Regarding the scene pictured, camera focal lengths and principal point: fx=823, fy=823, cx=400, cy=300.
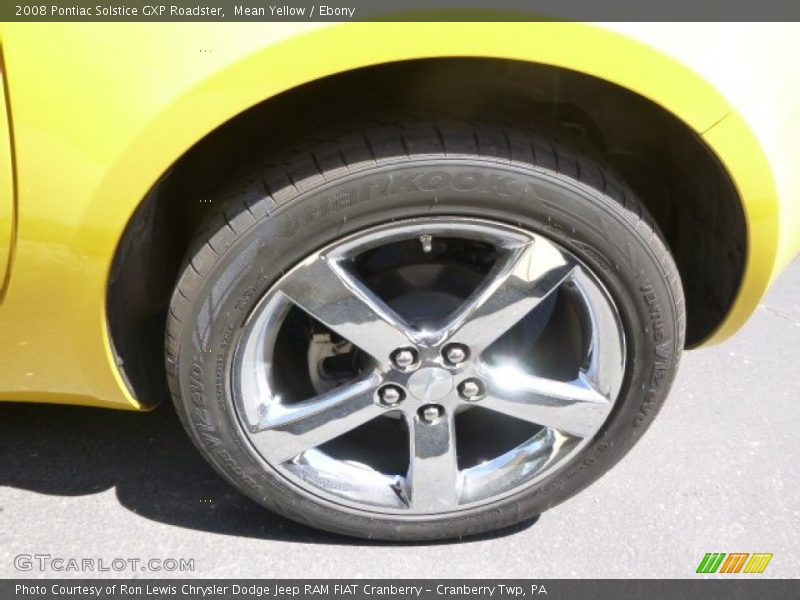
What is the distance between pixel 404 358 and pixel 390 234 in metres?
0.29

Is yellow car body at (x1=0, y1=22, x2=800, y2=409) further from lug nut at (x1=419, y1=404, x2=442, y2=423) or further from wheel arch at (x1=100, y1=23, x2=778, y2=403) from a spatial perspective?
lug nut at (x1=419, y1=404, x2=442, y2=423)

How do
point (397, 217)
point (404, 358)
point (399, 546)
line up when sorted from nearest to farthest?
point (397, 217), point (404, 358), point (399, 546)

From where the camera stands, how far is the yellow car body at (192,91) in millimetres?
1297

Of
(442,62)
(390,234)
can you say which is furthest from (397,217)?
(442,62)

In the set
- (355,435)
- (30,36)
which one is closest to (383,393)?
(355,435)

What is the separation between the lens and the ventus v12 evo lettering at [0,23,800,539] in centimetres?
132

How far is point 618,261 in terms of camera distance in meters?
1.58

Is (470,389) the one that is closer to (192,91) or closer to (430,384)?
(430,384)

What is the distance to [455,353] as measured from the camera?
5.55 feet

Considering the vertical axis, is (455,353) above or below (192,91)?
below

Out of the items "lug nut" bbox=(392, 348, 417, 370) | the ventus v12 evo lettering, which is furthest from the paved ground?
"lug nut" bbox=(392, 348, 417, 370)

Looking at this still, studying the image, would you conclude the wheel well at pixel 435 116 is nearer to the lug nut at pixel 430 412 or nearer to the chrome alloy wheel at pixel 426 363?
the chrome alloy wheel at pixel 426 363

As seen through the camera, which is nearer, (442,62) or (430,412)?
(442,62)

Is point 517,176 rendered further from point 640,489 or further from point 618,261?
point 640,489
